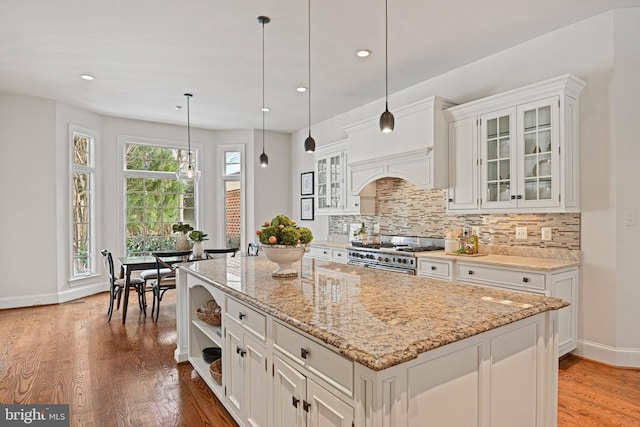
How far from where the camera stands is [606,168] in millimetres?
3090

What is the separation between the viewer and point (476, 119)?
370cm

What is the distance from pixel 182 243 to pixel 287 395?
13.0 feet

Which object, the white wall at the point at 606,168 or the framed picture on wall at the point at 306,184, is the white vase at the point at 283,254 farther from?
the framed picture on wall at the point at 306,184

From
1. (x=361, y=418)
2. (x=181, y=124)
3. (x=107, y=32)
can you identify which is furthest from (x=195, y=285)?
(x=181, y=124)

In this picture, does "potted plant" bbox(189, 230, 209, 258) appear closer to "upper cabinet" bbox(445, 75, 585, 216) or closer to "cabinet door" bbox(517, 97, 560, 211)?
"upper cabinet" bbox(445, 75, 585, 216)

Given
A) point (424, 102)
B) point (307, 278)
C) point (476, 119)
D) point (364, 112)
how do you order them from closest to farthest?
point (307, 278), point (476, 119), point (424, 102), point (364, 112)

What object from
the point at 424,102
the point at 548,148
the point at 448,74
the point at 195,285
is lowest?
the point at 195,285

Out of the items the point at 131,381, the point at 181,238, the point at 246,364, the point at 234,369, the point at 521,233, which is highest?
the point at 521,233

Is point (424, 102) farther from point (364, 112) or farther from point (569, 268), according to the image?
point (569, 268)

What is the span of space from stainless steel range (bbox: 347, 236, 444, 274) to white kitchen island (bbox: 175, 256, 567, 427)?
1.71 meters

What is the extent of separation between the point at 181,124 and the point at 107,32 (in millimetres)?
3484

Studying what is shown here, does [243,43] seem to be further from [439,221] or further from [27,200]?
[27,200]

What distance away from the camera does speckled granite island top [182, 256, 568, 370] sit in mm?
1217

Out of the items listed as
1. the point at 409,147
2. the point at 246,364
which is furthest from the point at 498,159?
the point at 246,364
